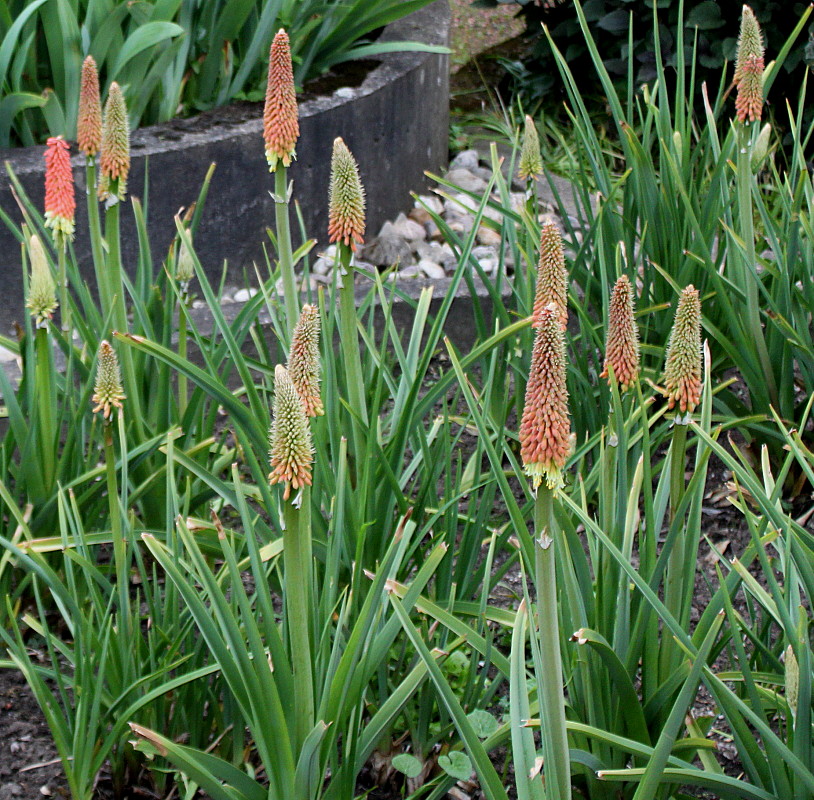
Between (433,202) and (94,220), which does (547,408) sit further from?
(433,202)

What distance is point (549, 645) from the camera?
45.1 inches

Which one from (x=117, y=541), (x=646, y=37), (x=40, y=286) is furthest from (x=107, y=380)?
(x=646, y=37)

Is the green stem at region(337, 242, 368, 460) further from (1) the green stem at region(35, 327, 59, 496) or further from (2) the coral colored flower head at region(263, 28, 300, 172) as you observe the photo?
(1) the green stem at region(35, 327, 59, 496)

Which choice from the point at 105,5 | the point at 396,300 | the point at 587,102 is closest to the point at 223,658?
the point at 396,300

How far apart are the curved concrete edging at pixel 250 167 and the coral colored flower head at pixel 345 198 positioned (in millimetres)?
1665

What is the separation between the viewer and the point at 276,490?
Result: 6.05 ft

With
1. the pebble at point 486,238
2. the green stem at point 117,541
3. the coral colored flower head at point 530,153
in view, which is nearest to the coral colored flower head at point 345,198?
the green stem at point 117,541

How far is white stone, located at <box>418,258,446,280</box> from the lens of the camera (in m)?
3.83

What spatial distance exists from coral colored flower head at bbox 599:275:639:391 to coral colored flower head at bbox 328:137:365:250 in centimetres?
56

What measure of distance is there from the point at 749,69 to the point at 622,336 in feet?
3.48

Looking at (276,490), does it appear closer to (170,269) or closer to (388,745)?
(388,745)

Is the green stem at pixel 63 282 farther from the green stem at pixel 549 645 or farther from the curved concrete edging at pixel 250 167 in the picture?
the green stem at pixel 549 645

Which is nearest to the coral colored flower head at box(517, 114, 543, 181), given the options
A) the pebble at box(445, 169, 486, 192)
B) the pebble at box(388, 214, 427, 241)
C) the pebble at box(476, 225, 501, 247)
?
the pebble at box(388, 214, 427, 241)

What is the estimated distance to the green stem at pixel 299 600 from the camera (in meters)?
1.26
